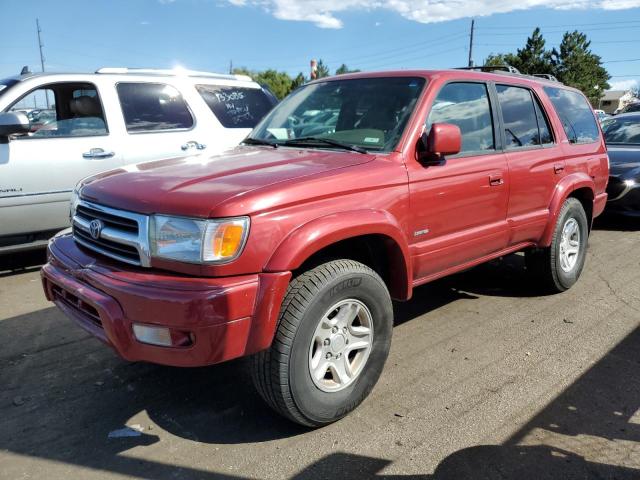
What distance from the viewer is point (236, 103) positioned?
6574mm

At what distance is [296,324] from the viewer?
2.48m

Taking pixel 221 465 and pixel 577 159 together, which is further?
pixel 577 159

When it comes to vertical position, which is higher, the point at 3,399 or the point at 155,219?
the point at 155,219

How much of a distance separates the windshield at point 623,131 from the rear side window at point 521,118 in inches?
197

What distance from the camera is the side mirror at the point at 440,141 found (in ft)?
10.1

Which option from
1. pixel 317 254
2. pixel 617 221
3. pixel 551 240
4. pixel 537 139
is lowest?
pixel 617 221

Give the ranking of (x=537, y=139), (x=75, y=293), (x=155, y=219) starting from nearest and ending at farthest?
(x=155, y=219) < (x=75, y=293) < (x=537, y=139)

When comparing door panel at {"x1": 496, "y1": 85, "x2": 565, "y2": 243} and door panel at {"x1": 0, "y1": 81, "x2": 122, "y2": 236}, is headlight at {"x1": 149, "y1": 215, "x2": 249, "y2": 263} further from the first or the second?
door panel at {"x1": 0, "y1": 81, "x2": 122, "y2": 236}

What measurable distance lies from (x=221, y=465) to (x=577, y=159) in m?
3.97

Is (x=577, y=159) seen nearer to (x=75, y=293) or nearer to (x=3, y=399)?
(x=75, y=293)

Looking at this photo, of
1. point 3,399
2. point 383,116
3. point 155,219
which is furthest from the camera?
point 383,116

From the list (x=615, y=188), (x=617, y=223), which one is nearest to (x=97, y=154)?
(x=615, y=188)

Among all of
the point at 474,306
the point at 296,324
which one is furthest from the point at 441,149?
the point at 474,306

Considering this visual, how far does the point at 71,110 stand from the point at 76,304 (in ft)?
11.4
